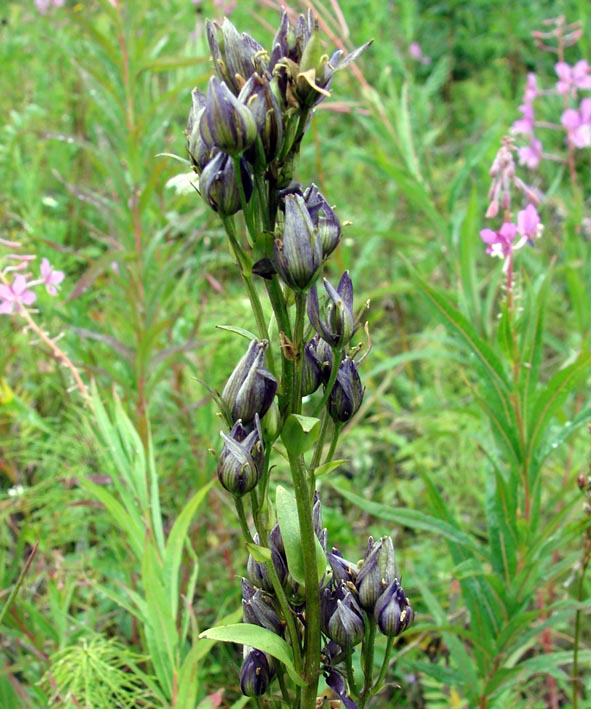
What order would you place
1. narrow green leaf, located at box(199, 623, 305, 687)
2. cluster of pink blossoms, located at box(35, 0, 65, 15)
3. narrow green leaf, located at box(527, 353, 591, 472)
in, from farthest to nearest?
1. cluster of pink blossoms, located at box(35, 0, 65, 15)
2. narrow green leaf, located at box(527, 353, 591, 472)
3. narrow green leaf, located at box(199, 623, 305, 687)

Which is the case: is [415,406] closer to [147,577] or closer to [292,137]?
[147,577]

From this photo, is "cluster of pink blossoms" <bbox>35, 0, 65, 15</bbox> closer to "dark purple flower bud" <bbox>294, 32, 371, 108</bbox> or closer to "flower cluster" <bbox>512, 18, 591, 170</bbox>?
"flower cluster" <bbox>512, 18, 591, 170</bbox>

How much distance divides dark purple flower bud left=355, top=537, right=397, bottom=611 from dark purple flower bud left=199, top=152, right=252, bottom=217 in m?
0.53

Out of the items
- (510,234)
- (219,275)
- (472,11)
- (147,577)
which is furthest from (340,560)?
(472,11)

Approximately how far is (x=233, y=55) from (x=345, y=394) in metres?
0.47

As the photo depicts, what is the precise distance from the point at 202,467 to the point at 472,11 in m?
4.81

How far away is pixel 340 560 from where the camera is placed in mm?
1170

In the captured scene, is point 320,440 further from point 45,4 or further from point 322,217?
point 45,4

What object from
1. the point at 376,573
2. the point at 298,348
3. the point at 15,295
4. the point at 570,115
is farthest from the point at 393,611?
the point at 570,115

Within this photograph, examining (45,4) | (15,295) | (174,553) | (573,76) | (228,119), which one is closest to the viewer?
(228,119)

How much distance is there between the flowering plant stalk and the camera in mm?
960

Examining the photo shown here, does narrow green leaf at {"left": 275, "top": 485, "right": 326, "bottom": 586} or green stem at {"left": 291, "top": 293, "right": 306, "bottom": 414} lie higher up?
green stem at {"left": 291, "top": 293, "right": 306, "bottom": 414}

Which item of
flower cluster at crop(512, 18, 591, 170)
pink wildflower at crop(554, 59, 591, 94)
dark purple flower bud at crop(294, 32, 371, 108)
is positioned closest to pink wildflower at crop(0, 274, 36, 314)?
dark purple flower bud at crop(294, 32, 371, 108)

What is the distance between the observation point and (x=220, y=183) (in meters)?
0.96
